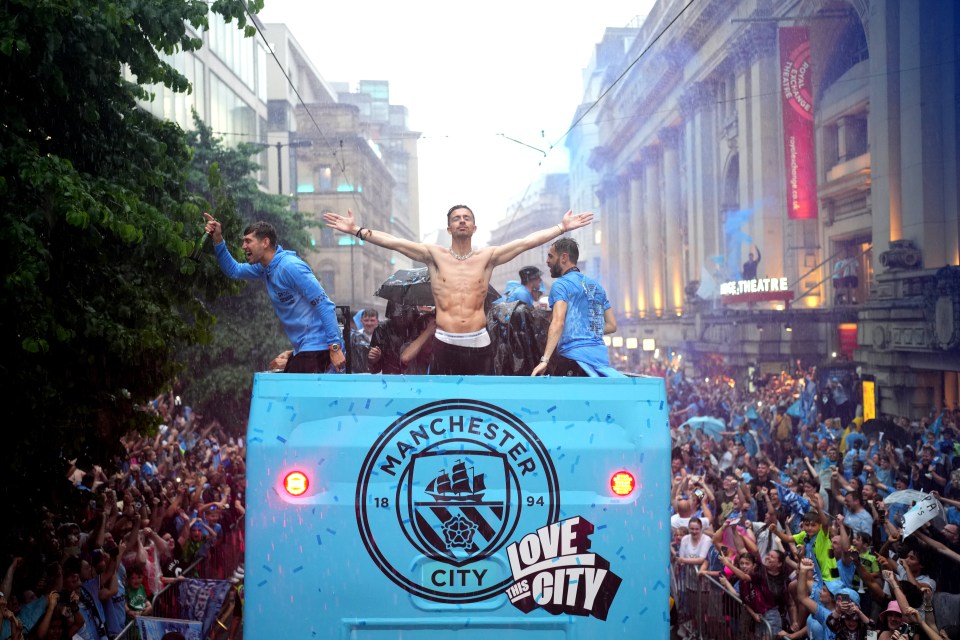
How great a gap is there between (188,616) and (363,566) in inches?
204

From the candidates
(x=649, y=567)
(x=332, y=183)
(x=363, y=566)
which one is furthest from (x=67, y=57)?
(x=332, y=183)

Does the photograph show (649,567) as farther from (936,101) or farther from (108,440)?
(936,101)

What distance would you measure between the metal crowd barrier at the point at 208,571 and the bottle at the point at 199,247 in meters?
3.31

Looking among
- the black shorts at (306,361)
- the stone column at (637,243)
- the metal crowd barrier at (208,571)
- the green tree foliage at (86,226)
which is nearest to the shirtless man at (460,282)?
the black shorts at (306,361)

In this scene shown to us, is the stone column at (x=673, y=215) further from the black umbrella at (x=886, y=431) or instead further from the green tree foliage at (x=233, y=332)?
the black umbrella at (x=886, y=431)

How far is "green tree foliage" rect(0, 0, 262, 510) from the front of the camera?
6.80m

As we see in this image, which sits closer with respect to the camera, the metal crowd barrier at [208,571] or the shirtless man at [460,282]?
the shirtless man at [460,282]

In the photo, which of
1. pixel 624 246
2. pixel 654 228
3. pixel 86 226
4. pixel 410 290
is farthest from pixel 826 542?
pixel 624 246

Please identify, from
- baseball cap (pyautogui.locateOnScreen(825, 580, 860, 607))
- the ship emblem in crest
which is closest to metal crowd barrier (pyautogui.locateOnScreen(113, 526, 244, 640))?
the ship emblem in crest

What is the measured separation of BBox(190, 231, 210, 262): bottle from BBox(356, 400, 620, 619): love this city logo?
358 centimetres

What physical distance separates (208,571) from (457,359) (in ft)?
22.6

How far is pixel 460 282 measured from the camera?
20.9ft

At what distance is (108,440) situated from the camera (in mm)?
8570

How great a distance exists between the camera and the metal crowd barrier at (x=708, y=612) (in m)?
9.39
